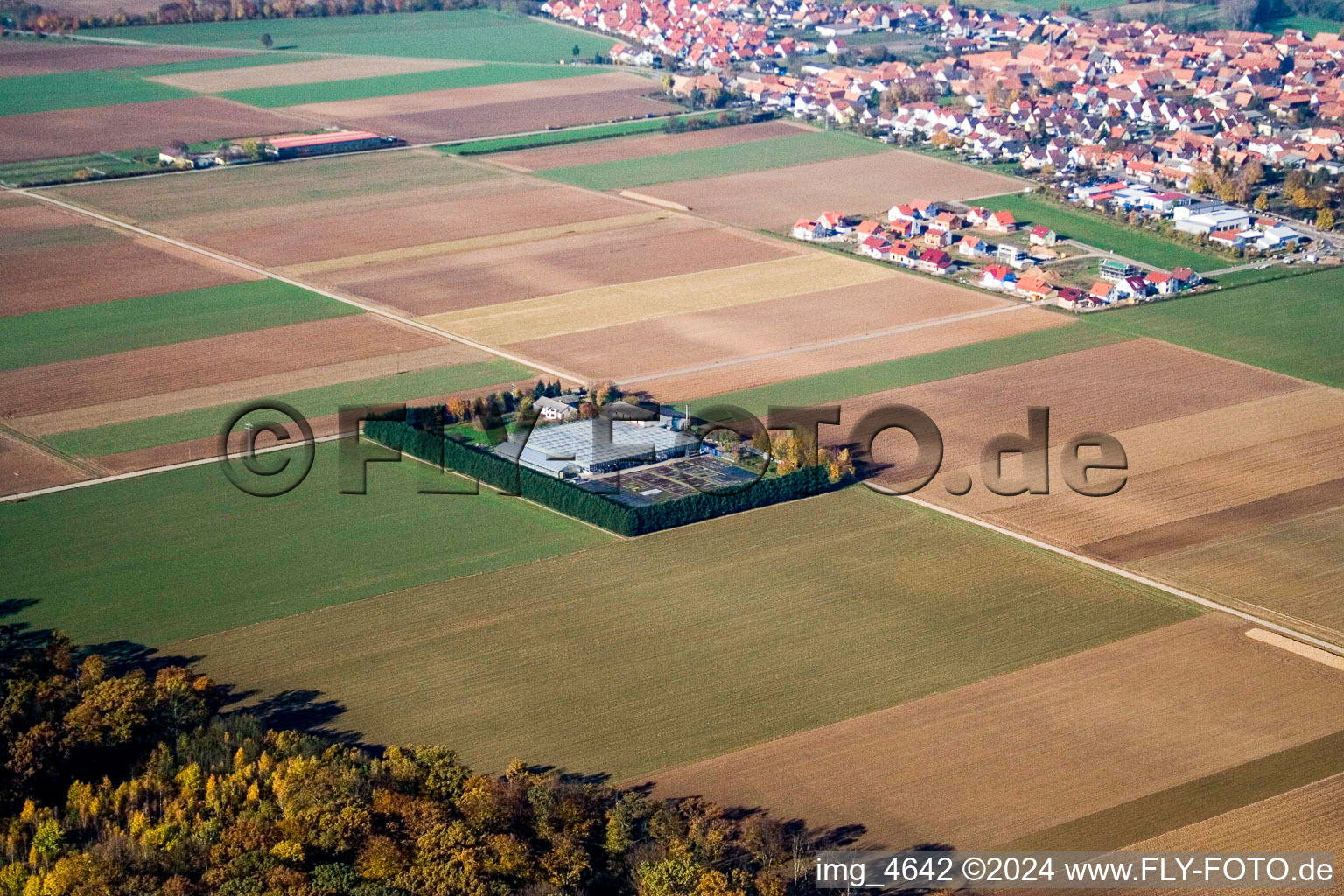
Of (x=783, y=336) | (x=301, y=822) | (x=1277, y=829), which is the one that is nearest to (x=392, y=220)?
(x=783, y=336)

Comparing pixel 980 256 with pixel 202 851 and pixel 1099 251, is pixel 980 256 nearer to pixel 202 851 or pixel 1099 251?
pixel 1099 251

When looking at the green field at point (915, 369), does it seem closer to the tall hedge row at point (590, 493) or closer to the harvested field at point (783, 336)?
the harvested field at point (783, 336)

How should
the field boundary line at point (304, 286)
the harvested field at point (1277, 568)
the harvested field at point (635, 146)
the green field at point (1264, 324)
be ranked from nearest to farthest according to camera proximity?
the harvested field at point (1277, 568)
the field boundary line at point (304, 286)
the green field at point (1264, 324)
the harvested field at point (635, 146)

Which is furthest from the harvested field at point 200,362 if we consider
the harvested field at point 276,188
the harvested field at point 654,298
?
the harvested field at point 276,188

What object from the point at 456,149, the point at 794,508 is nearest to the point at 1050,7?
the point at 456,149

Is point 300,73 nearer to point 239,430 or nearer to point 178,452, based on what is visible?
point 239,430

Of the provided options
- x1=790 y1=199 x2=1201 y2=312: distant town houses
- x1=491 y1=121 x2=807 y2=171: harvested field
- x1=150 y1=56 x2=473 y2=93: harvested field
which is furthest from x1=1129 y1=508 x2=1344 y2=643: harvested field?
x1=150 y1=56 x2=473 y2=93: harvested field

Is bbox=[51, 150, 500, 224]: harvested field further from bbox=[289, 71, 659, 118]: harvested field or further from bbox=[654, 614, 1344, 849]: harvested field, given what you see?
bbox=[654, 614, 1344, 849]: harvested field
